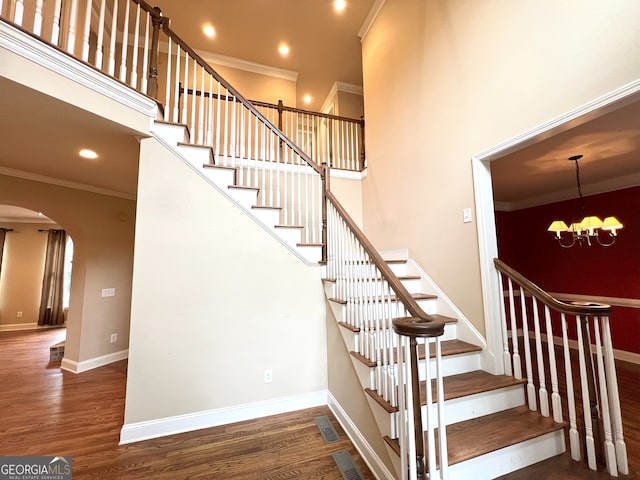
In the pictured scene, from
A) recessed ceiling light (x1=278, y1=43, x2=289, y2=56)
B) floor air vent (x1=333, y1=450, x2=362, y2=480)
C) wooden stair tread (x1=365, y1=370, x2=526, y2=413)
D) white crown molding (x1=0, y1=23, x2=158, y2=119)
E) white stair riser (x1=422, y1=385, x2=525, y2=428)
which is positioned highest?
recessed ceiling light (x1=278, y1=43, x2=289, y2=56)

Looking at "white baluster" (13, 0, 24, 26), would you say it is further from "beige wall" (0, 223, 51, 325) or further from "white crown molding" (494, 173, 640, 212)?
"beige wall" (0, 223, 51, 325)

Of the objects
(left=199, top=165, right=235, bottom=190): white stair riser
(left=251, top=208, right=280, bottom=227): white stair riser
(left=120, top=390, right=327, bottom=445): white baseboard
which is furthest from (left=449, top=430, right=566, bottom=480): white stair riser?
(left=199, top=165, right=235, bottom=190): white stair riser

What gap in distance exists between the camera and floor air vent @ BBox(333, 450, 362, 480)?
168 centimetres

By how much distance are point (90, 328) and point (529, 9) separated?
5.98 meters

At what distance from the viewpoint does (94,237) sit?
373 centimetres

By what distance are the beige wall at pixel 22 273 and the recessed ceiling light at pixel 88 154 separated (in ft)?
19.1

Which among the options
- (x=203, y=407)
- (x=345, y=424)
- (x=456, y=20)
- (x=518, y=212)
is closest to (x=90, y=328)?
(x=203, y=407)

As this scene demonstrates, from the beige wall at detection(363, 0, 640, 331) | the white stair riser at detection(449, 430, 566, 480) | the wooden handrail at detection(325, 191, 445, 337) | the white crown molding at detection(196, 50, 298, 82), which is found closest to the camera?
the wooden handrail at detection(325, 191, 445, 337)

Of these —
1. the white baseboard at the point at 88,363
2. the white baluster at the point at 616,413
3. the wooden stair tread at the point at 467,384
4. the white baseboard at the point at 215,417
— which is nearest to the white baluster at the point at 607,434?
the white baluster at the point at 616,413

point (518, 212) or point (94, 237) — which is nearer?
point (94, 237)

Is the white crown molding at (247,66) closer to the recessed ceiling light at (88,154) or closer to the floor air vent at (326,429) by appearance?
the recessed ceiling light at (88,154)

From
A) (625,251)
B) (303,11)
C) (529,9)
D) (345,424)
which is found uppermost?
(303,11)

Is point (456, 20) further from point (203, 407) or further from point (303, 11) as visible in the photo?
point (203, 407)

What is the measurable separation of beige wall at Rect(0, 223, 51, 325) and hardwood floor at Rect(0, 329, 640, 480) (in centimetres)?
468
